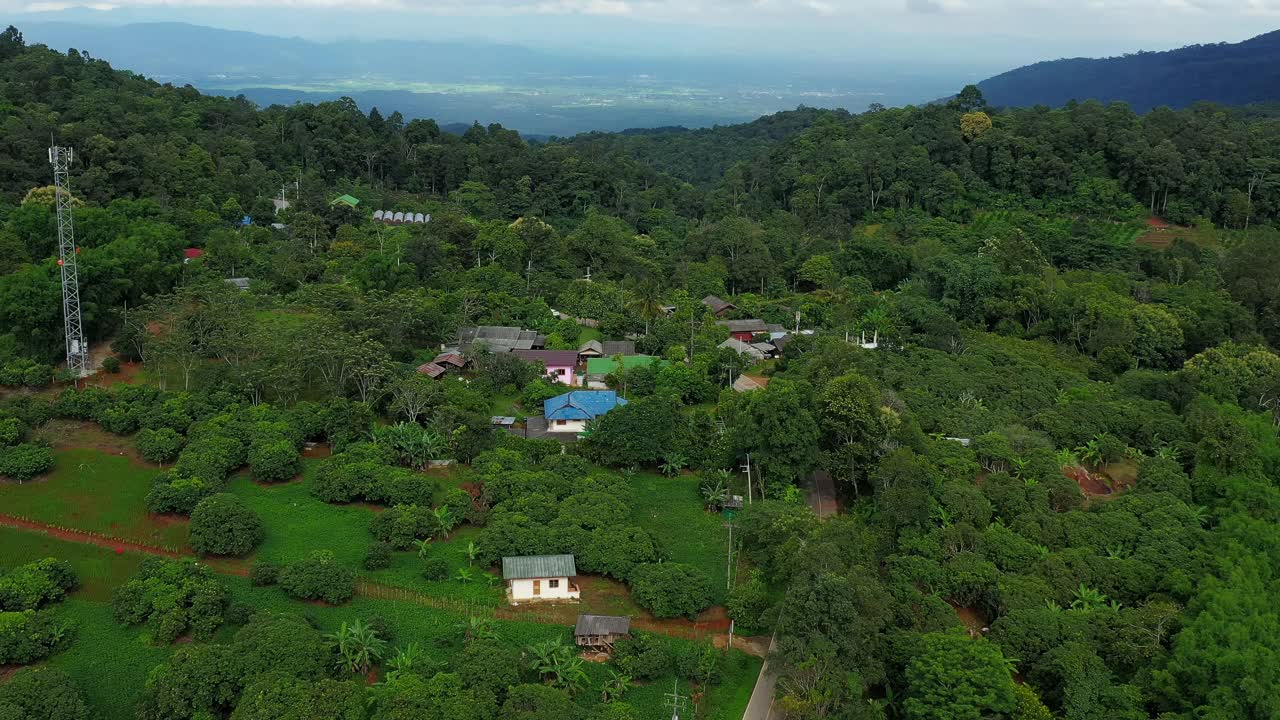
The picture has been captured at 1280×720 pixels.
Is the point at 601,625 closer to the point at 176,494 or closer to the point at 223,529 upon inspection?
the point at 223,529

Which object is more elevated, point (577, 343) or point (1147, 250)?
point (1147, 250)

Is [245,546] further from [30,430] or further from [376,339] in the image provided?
[376,339]

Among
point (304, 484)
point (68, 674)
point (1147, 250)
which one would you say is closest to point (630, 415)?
point (304, 484)

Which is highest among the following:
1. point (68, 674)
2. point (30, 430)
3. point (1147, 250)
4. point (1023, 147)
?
point (1023, 147)

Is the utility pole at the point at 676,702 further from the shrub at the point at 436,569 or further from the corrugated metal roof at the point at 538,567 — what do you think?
the shrub at the point at 436,569

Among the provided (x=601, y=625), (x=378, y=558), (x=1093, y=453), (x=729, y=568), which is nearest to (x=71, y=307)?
(x=378, y=558)
